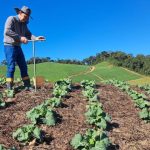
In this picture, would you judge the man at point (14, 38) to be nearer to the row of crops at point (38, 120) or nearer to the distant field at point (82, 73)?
the row of crops at point (38, 120)

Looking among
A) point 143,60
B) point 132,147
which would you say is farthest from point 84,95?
point 143,60

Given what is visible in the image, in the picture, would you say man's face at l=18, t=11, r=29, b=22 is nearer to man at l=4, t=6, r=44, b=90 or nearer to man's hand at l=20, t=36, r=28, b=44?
man at l=4, t=6, r=44, b=90

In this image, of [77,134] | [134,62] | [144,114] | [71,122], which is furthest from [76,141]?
[134,62]

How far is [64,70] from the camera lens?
74062mm

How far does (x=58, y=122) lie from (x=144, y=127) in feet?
6.59

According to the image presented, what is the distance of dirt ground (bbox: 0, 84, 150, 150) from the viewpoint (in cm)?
861

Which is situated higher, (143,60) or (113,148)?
(143,60)

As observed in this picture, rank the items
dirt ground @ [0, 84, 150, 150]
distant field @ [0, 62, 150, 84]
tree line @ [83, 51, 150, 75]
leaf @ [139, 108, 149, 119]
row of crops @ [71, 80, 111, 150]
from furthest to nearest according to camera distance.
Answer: tree line @ [83, 51, 150, 75]
distant field @ [0, 62, 150, 84]
leaf @ [139, 108, 149, 119]
dirt ground @ [0, 84, 150, 150]
row of crops @ [71, 80, 111, 150]

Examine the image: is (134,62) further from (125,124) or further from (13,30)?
(125,124)

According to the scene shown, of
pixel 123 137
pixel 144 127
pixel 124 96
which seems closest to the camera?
pixel 123 137

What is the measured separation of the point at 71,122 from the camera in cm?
977

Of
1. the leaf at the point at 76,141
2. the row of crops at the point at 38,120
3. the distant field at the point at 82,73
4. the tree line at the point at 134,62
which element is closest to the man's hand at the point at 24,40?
the row of crops at the point at 38,120

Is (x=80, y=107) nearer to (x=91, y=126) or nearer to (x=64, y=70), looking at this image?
(x=91, y=126)

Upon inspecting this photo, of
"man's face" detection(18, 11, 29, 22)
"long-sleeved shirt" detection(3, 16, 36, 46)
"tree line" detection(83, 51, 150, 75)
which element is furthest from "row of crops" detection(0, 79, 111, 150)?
"tree line" detection(83, 51, 150, 75)
